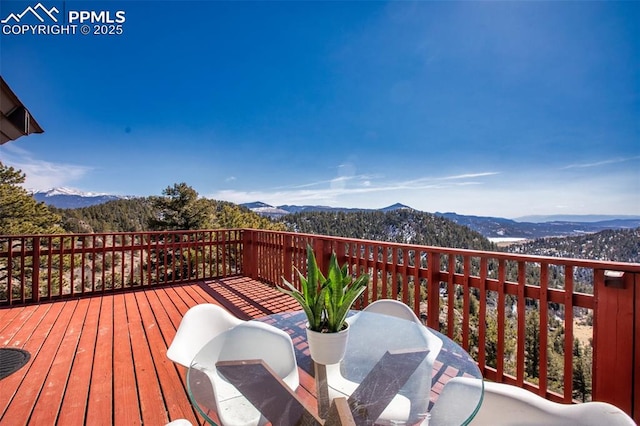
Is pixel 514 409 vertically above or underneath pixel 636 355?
above

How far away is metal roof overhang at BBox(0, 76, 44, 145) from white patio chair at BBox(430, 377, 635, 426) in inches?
131

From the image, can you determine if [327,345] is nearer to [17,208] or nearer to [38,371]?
[38,371]

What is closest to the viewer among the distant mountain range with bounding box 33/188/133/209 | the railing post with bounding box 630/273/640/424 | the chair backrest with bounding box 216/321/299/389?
the chair backrest with bounding box 216/321/299/389

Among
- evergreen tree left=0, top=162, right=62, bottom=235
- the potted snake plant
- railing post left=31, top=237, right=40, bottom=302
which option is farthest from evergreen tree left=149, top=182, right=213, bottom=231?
the potted snake plant

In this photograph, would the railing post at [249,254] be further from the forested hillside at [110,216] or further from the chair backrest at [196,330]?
the forested hillside at [110,216]

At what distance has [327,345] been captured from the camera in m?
1.12

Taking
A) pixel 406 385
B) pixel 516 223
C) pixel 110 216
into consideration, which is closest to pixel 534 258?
pixel 406 385

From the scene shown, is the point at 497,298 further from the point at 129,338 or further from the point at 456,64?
the point at 456,64

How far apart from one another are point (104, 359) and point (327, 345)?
2463mm

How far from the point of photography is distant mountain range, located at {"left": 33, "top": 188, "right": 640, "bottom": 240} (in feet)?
42.6

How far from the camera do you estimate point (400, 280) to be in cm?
306

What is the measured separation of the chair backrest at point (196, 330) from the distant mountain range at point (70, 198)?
23.2m

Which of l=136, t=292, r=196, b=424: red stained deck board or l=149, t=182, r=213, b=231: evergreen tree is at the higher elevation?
l=149, t=182, r=213, b=231: evergreen tree

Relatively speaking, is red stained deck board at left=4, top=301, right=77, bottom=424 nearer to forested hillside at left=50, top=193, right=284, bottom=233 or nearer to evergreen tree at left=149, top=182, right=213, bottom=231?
evergreen tree at left=149, top=182, right=213, bottom=231
